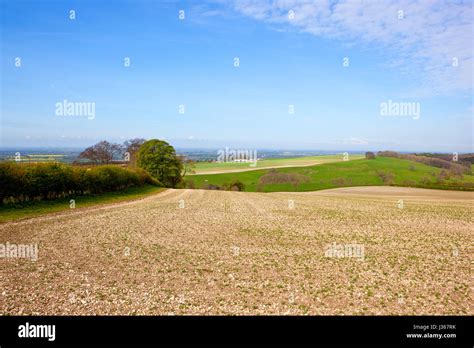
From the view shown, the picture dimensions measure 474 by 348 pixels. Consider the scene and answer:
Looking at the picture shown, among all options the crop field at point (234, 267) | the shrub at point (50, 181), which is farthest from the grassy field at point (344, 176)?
the crop field at point (234, 267)

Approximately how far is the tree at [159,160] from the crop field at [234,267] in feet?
139

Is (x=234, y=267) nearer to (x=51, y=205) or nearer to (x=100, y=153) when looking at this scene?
(x=51, y=205)

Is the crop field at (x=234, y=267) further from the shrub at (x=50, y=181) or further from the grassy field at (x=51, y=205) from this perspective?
the shrub at (x=50, y=181)

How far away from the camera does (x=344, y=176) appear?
93.9 m

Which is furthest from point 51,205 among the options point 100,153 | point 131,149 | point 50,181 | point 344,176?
point 344,176

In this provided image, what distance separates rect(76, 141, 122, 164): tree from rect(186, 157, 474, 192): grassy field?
96.0ft

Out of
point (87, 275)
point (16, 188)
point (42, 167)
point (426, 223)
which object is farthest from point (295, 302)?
point (42, 167)

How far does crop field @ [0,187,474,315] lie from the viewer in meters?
9.70

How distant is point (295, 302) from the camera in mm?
9844

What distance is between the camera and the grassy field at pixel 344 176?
280ft

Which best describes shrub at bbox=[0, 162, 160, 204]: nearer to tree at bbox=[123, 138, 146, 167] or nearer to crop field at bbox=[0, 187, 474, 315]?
crop field at bbox=[0, 187, 474, 315]

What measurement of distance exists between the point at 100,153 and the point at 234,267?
59812 mm

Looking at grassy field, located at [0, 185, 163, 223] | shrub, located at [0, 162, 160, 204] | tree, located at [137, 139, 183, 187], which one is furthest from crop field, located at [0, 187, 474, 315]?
tree, located at [137, 139, 183, 187]
